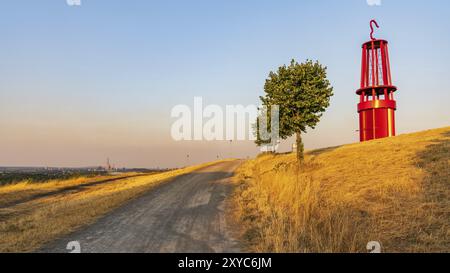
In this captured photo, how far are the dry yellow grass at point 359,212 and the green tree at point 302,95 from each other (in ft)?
32.0

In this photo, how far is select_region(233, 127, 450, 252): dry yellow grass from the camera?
716cm

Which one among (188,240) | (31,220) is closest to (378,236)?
(188,240)

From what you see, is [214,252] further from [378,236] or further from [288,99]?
[288,99]

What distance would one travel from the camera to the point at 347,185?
15227 millimetres

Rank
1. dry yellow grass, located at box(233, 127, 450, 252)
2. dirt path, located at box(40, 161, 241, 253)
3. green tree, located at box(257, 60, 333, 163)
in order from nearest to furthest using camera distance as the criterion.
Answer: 1. dry yellow grass, located at box(233, 127, 450, 252)
2. dirt path, located at box(40, 161, 241, 253)
3. green tree, located at box(257, 60, 333, 163)

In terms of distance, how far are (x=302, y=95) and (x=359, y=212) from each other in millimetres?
17398

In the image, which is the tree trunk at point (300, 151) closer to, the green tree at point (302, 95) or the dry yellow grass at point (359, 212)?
the green tree at point (302, 95)

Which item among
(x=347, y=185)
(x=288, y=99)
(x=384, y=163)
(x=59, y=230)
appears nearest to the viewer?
(x=59, y=230)

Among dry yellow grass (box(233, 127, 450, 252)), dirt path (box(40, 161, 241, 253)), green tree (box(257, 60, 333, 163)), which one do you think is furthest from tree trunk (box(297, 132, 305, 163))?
dirt path (box(40, 161, 241, 253))

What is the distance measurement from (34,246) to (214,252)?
4.77 m

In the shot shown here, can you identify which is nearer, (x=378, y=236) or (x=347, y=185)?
(x=378, y=236)

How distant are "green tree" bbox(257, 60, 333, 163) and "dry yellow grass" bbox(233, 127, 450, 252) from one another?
9764mm

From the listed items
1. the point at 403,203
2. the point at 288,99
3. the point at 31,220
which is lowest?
the point at 31,220

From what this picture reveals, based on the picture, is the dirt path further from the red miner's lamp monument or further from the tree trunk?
the red miner's lamp monument
